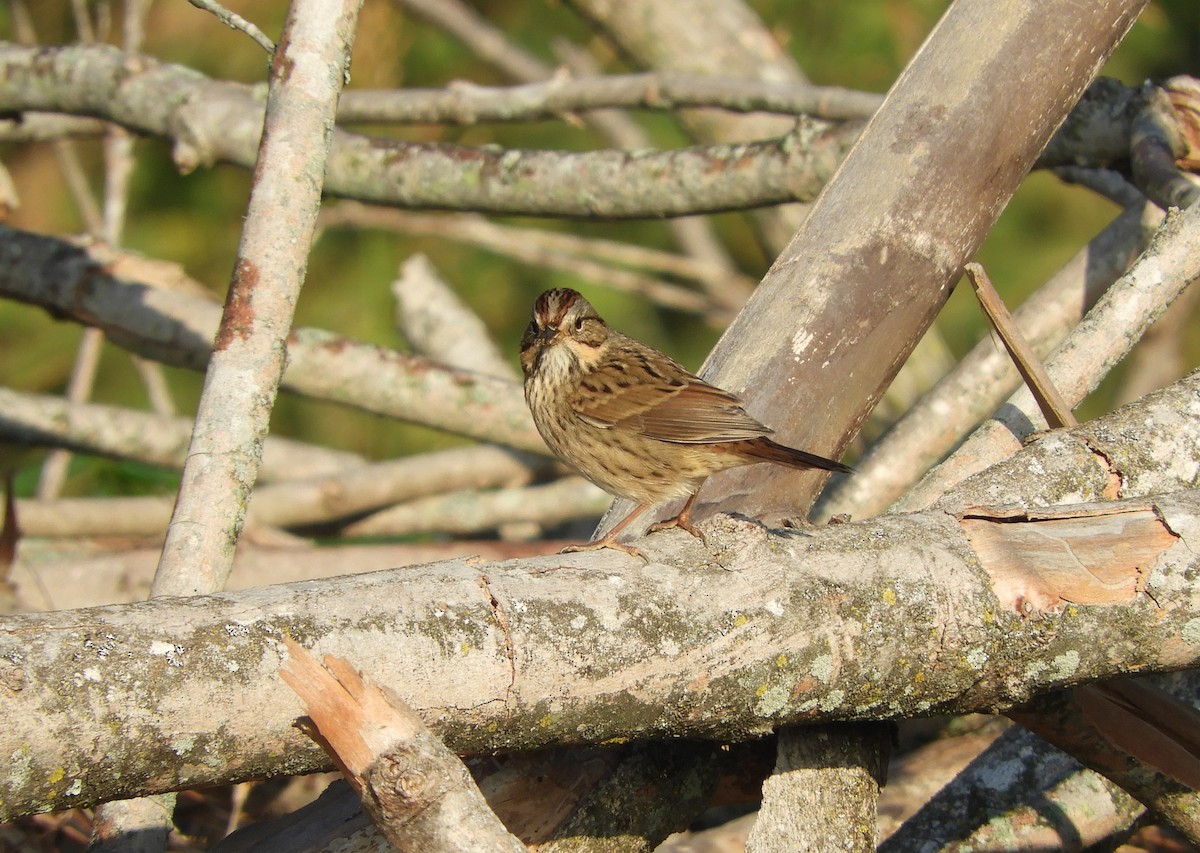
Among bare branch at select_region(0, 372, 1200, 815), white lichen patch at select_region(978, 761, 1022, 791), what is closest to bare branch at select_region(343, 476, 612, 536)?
white lichen patch at select_region(978, 761, 1022, 791)

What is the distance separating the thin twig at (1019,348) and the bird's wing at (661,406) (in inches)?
25.3

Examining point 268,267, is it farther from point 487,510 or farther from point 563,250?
point 563,250

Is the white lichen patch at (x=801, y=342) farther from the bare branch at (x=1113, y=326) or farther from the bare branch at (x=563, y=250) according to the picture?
the bare branch at (x=563, y=250)

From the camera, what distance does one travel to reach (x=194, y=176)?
25.1 ft

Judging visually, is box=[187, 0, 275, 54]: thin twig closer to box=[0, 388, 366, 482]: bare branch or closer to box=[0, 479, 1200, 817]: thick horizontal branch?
box=[0, 479, 1200, 817]: thick horizontal branch

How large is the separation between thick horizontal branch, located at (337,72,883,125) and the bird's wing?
4.76 feet

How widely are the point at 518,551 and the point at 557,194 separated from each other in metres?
1.41

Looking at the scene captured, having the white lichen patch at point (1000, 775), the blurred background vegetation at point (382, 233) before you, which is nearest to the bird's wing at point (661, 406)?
the white lichen patch at point (1000, 775)

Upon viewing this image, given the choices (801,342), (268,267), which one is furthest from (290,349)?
(801,342)

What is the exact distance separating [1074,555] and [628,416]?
1530 mm

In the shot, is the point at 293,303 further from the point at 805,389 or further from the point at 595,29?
the point at 595,29

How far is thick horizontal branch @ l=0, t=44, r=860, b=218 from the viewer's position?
460cm

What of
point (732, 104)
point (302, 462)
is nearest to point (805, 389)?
point (732, 104)

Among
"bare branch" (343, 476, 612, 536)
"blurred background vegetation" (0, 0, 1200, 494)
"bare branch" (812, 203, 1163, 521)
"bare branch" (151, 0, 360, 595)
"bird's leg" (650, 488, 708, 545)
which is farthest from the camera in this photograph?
"blurred background vegetation" (0, 0, 1200, 494)
